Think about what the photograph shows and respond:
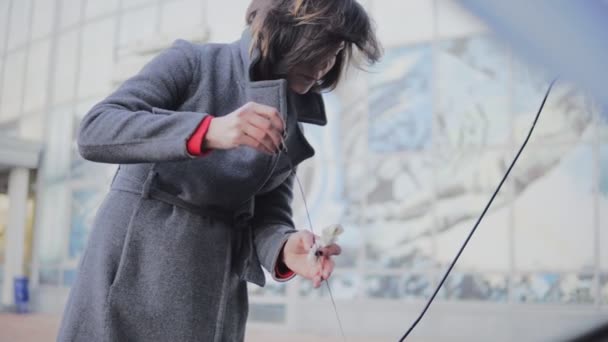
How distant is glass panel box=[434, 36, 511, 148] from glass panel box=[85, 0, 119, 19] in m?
2.99

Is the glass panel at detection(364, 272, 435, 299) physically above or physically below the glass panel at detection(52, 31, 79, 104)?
below

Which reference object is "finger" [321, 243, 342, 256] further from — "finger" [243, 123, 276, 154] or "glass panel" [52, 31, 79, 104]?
"glass panel" [52, 31, 79, 104]

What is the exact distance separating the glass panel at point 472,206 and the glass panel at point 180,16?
221 centimetres

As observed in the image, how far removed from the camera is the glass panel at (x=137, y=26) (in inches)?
202

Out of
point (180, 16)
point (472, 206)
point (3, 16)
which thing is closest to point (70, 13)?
point (3, 16)

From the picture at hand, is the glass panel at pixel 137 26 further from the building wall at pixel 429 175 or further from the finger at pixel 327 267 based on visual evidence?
the finger at pixel 327 267

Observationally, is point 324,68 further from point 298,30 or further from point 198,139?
point 198,139

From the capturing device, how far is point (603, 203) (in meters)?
3.95

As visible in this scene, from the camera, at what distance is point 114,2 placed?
5.50 meters

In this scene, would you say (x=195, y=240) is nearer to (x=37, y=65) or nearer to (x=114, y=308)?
(x=114, y=308)

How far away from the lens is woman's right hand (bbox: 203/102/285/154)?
0.51 meters

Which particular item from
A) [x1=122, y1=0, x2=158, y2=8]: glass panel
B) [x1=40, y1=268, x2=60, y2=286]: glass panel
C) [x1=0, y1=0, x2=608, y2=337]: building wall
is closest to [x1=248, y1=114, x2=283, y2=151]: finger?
[x1=0, y1=0, x2=608, y2=337]: building wall

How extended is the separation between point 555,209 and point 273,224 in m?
3.74

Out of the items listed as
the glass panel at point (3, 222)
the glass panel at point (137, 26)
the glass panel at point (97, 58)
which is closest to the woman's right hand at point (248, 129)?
the glass panel at point (137, 26)
